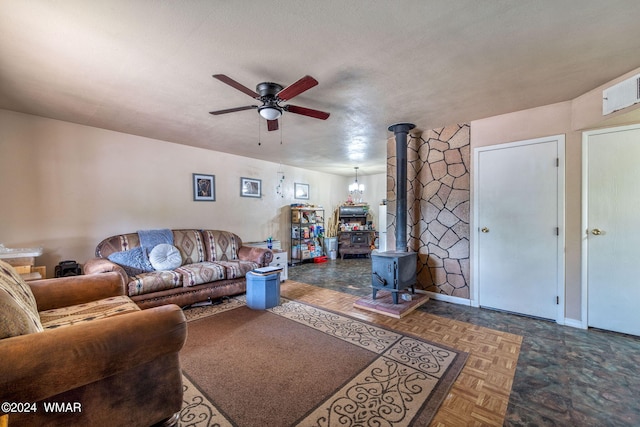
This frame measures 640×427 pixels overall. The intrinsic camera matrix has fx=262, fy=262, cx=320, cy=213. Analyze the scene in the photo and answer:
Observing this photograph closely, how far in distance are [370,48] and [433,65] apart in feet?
1.93

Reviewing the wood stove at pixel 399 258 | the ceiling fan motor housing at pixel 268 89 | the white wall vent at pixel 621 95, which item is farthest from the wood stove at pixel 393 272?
the white wall vent at pixel 621 95

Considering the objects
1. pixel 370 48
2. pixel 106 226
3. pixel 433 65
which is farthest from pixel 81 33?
pixel 106 226

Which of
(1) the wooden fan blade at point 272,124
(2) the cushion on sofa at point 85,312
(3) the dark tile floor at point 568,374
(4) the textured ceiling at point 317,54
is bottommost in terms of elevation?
(3) the dark tile floor at point 568,374

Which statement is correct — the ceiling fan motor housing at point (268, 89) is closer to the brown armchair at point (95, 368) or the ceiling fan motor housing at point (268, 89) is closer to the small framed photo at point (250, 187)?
the brown armchair at point (95, 368)

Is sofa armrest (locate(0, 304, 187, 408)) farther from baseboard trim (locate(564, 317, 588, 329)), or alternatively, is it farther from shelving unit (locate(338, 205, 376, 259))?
shelving unit (locate(338, 205, 376, 259))

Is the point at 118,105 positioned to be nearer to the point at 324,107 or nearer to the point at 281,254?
the point at 324,107

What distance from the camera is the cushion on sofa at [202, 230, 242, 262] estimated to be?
4176 mm

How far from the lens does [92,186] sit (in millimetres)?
3480

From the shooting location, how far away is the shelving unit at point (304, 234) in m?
6.23

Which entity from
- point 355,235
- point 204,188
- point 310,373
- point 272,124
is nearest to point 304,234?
point 355,235

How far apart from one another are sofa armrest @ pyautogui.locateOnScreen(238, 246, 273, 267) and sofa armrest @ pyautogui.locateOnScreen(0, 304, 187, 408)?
2.67 meters

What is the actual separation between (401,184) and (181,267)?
3161mm

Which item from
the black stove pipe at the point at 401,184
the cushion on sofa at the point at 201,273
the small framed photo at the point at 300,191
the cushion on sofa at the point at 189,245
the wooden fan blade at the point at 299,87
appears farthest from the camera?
the small framed photo at the point at 300,191

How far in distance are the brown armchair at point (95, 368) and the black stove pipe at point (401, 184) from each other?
289 centimetres
